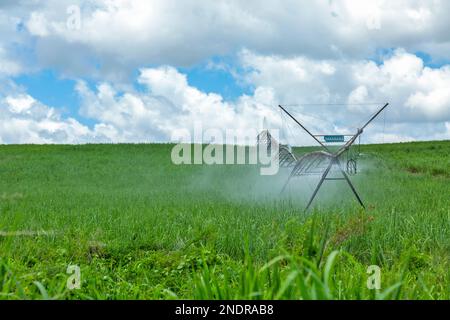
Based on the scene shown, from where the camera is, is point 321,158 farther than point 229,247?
Yes

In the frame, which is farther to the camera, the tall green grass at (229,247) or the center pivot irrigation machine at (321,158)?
the center pivot irrigation machine at (321,158)

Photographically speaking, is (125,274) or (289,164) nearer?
(125,274)

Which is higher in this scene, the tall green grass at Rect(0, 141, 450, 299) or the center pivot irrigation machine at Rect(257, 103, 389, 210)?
the center pivot irrigation machine at Rect(257, 103, 389, 210)

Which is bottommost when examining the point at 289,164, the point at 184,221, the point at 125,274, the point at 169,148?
the point at 125,274

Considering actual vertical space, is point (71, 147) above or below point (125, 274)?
above

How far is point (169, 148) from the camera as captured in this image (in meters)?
40.8

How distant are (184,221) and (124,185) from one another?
12341mm

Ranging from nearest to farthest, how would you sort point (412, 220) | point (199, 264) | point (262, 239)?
1. point (199, 264)
2. point (262, 239)
3. point (412, 220)

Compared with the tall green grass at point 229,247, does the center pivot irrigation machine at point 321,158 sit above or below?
above

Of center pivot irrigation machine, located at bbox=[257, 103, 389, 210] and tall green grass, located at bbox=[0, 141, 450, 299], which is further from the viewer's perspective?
center pivot irrigation machine, located at bbox=[257, 103, 389, 210]
